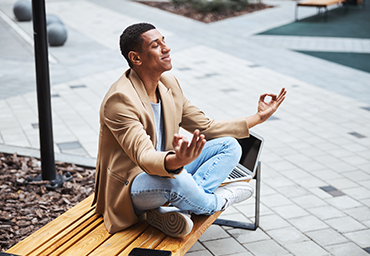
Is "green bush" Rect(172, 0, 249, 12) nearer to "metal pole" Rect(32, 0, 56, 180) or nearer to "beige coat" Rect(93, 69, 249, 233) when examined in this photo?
"metal pole" Rect(32, 0, 56, 180)

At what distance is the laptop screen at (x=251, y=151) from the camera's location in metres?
3.57

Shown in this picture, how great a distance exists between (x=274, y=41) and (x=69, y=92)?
7.32 metres

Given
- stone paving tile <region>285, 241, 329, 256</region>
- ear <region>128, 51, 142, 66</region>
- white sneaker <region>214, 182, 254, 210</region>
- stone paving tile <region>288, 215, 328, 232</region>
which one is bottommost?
stone paving tile <region>285, 241, 329, 256</region>

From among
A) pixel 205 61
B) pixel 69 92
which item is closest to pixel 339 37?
pixel 205 61

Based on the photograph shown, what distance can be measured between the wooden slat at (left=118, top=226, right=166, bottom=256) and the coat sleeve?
49 centimetres

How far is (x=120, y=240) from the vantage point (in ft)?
9.03

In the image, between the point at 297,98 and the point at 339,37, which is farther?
the point at 339,37

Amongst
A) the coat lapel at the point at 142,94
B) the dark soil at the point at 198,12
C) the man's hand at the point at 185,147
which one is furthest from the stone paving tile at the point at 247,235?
the dark soil at the point at 198,12

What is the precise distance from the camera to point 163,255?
2561mm

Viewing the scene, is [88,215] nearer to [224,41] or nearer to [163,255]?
[163,255]

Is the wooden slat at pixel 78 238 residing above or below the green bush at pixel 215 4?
below

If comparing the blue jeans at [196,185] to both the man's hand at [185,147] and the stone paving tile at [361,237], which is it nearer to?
the man's hand at [185,147]

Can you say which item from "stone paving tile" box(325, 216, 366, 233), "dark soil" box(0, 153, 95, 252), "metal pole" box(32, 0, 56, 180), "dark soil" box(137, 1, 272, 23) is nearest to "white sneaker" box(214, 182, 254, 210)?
"stone paving tile" box(325, 216, 366, 233)

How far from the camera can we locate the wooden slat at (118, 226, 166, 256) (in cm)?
267
